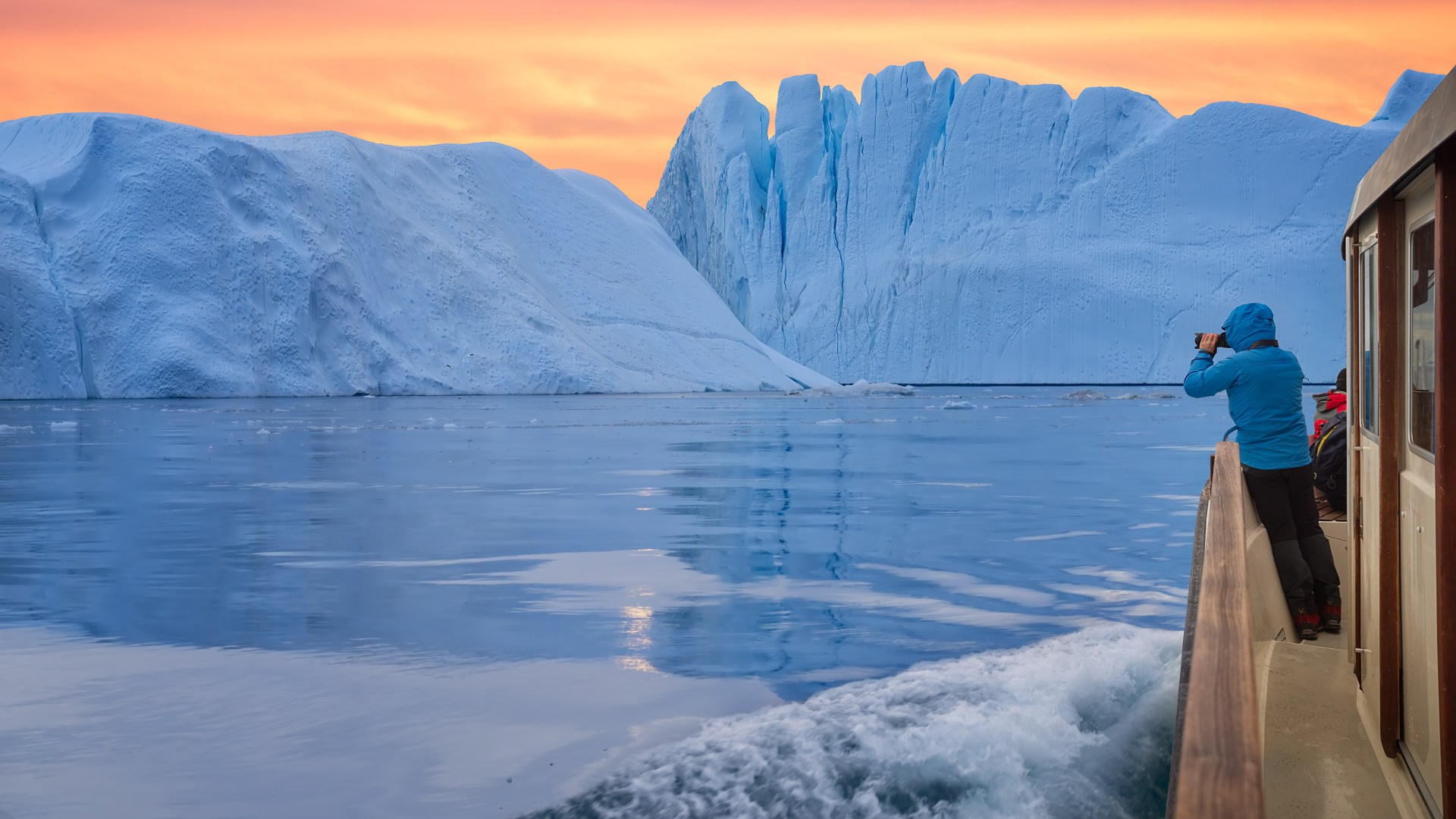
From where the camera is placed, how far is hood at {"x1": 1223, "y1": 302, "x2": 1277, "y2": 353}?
13.5 ft

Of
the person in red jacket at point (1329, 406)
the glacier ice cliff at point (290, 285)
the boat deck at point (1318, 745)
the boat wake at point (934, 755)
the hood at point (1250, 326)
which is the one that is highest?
the glacier ice cliff at point (290, 285)

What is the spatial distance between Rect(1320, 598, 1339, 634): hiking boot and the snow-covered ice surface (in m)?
45.6

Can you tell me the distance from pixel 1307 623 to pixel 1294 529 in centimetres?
29

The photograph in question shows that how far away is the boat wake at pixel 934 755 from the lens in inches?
120

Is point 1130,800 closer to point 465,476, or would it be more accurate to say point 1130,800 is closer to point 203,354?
point 465,476

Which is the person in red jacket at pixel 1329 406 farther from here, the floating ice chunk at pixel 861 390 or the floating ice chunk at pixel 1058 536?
the floating ice chunk at pixel 861 390

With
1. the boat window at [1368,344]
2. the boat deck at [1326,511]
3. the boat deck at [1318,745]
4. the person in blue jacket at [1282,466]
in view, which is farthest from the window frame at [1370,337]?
the boat deck at [1326,511]

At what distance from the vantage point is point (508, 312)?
38344 mm

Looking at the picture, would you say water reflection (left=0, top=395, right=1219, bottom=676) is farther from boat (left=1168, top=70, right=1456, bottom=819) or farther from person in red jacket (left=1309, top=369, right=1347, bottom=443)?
boat (left=1168, top=70, right=1456, bottom=819)

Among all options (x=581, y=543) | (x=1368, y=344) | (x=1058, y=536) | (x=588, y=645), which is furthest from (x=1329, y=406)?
(x=581, y=543)

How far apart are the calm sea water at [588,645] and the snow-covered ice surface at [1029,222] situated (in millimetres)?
39464

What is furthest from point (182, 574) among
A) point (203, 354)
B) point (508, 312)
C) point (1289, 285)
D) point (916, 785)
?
point (1289, 285)

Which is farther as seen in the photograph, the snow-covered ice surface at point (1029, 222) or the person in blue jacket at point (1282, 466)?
the snow-covered ice surface at point (1029, 222)

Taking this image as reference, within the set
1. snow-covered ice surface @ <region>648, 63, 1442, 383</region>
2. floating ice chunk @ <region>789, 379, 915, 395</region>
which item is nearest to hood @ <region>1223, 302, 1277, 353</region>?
floating ice chunk @ <region>789, 379, 915, 395</region>
